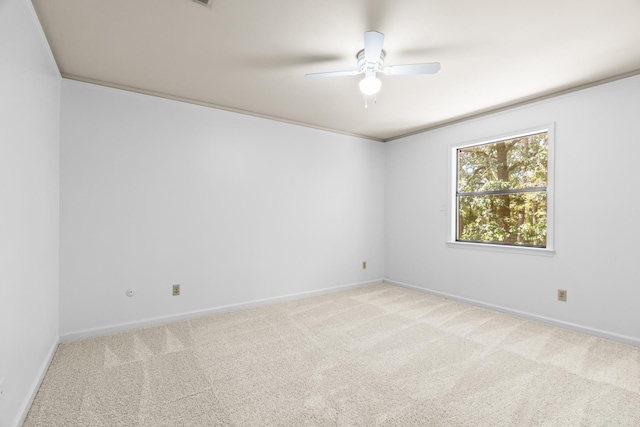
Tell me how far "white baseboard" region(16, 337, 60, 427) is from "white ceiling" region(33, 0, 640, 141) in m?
2.29

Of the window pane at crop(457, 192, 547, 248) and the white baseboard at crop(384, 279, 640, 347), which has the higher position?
the window pane at crop(457, 192, 547, 248)

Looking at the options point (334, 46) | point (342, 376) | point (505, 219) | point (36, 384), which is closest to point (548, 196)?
point (505, 219)

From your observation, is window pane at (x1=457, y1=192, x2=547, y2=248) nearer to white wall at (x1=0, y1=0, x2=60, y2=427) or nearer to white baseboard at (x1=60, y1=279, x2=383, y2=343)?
white baseboard at (x1=60, y1=279, x2=383, y2=343)

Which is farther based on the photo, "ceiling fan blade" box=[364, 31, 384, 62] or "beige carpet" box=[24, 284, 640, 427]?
"ceiling fan blade" box=[364, 31, 384, 62]

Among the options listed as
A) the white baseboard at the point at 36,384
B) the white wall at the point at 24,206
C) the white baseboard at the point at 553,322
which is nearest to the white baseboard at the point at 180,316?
the white baseboard at the point at 36,384

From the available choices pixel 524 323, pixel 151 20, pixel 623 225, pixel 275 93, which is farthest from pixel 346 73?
pixel 524 323

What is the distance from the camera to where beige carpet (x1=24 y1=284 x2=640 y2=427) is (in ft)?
5.72

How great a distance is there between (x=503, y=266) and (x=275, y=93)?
3.19 metres

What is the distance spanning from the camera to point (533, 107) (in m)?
3.27

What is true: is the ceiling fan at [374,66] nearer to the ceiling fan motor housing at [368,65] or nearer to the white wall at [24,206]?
the ceiling fan motor housing at [368,65]

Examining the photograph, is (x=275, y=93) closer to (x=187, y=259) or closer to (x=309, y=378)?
(x=187, y=259)

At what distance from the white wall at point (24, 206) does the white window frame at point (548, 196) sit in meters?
4.16

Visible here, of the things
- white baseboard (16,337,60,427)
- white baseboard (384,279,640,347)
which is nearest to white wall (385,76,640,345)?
white baseboard (384,279,640,347)

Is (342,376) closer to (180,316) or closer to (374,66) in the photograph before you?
(180,316)
